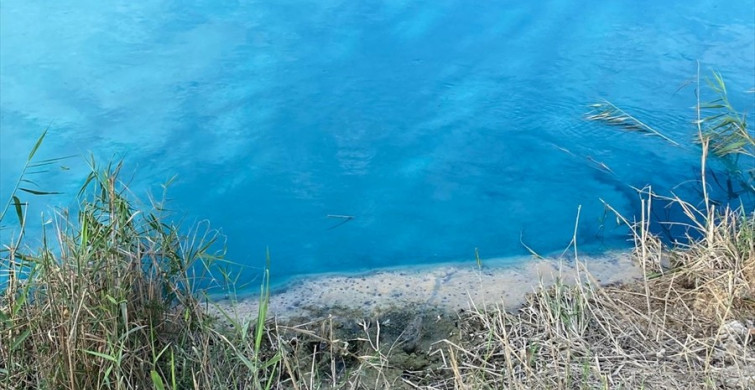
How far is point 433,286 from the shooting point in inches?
106

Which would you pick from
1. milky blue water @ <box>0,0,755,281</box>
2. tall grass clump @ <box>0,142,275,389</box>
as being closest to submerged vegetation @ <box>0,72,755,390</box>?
tall grass clump @ <box>0,142,275,389</box>

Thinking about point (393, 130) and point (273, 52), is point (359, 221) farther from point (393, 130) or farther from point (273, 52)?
point (273, 52)

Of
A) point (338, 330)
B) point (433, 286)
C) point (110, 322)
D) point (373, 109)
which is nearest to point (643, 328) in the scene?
point (433, 286)

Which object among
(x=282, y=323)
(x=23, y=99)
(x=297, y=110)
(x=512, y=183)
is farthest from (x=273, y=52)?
Result: (x=282, y=323)

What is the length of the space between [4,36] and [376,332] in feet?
9.32

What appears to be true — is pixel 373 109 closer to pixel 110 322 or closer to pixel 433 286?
pixel 433 286

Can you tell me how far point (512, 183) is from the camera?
3273mm

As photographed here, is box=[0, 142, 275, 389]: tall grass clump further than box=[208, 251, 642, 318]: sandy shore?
No

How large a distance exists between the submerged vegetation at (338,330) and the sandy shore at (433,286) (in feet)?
0.23

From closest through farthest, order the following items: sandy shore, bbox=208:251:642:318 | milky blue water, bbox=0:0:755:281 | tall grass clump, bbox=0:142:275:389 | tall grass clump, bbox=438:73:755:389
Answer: tall grass clump, bbox=0:142:275:389, tall grass clump, bbox=438:73:755:389, sandy shore, bbox=208:251:642:318, milky blue water, bbox=0:0:755:281

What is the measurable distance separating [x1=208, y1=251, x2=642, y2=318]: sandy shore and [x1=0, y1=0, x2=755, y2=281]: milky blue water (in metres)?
0.09

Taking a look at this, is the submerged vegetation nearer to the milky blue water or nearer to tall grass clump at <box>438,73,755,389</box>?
tall grass clump at <box>438,73,755,389</box>

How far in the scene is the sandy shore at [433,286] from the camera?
259 cm

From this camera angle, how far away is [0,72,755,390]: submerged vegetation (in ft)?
6.14
